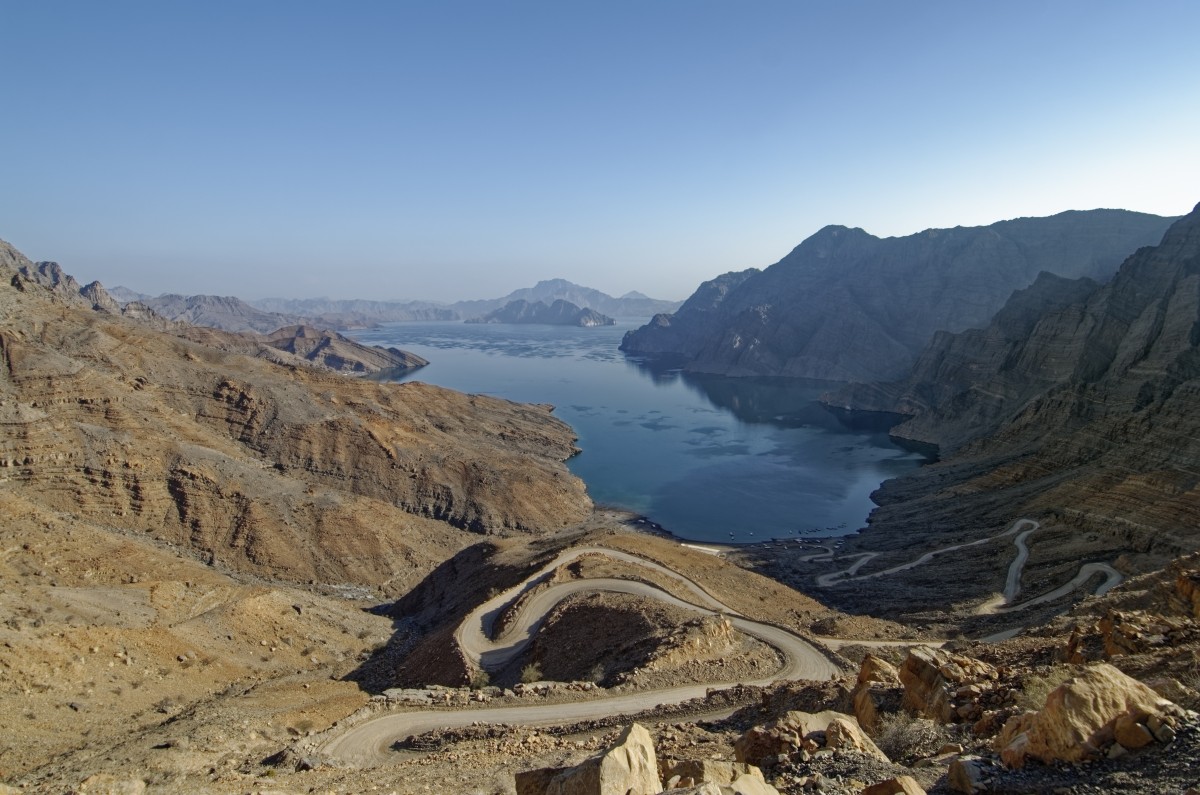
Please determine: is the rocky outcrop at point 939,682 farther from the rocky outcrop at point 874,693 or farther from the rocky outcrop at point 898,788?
the rocky outcrop at point 898,788

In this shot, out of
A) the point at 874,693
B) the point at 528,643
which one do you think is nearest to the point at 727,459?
the point at 528,643

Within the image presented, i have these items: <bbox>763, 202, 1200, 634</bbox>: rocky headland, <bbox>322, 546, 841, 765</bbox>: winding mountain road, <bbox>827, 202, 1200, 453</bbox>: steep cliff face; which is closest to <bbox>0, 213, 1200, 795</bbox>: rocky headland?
<bbox>322, 546, 841, 765</bbox>: winding mountain road

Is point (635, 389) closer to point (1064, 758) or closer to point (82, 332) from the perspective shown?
point (82, 332)

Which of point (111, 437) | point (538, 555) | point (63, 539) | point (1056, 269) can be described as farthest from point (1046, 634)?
point (1056, 269)

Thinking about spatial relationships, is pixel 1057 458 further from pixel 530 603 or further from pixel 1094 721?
pixel 1094 721

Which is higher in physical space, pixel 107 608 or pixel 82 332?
pixel 82 332

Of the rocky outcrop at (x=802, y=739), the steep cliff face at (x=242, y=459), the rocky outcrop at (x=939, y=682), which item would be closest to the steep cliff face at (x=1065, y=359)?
the steep cliff face at (x=242, y=459)

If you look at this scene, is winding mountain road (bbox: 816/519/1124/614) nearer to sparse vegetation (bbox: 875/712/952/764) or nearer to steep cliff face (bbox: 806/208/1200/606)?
steep cliff face (bbox: 806/208/1200/606)

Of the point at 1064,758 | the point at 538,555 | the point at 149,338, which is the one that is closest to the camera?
the point at 1064,758
